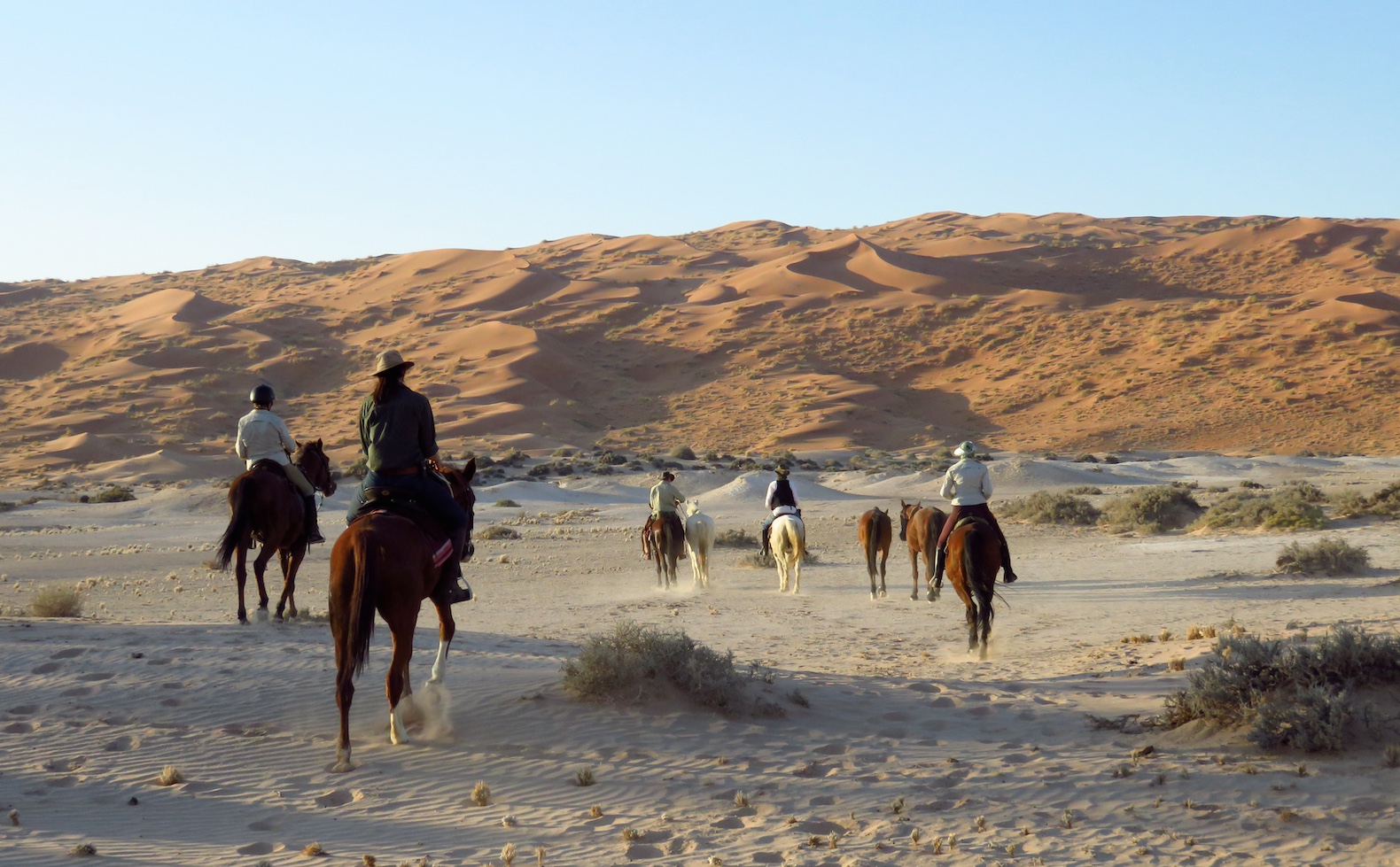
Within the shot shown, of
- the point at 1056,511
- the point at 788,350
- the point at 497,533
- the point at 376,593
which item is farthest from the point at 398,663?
the point at 788,350

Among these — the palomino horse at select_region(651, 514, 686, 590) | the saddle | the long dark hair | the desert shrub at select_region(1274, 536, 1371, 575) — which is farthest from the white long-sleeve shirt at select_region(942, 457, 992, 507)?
the desert shrub at select_region(1274, 536, 1371, 575)

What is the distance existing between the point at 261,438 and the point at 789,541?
812 cm

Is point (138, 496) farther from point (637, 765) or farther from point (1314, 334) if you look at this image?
point (1314, 334)

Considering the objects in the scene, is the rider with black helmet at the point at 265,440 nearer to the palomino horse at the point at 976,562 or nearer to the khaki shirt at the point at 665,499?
the palomino horse at the point at 976,562

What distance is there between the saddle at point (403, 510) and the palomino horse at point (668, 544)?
10.3 m

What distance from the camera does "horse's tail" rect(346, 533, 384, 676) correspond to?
7.15 meters

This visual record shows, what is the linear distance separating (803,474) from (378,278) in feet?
216

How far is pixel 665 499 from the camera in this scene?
18141mm

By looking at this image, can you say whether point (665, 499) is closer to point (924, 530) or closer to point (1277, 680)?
point (924, 530)

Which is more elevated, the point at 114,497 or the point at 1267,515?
the point at 114,497

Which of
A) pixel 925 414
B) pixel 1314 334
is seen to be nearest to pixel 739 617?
pixel 925 414

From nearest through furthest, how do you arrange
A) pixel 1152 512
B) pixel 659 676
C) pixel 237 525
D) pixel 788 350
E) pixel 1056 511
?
1. pixel 659 676
2. pixel 237 525
3. pixel 1152 512
4. pixel 1056 511
5. pixel 788 350

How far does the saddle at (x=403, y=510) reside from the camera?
7.83 metres

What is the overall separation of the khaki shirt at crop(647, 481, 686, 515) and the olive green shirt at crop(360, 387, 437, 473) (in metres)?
10.2
